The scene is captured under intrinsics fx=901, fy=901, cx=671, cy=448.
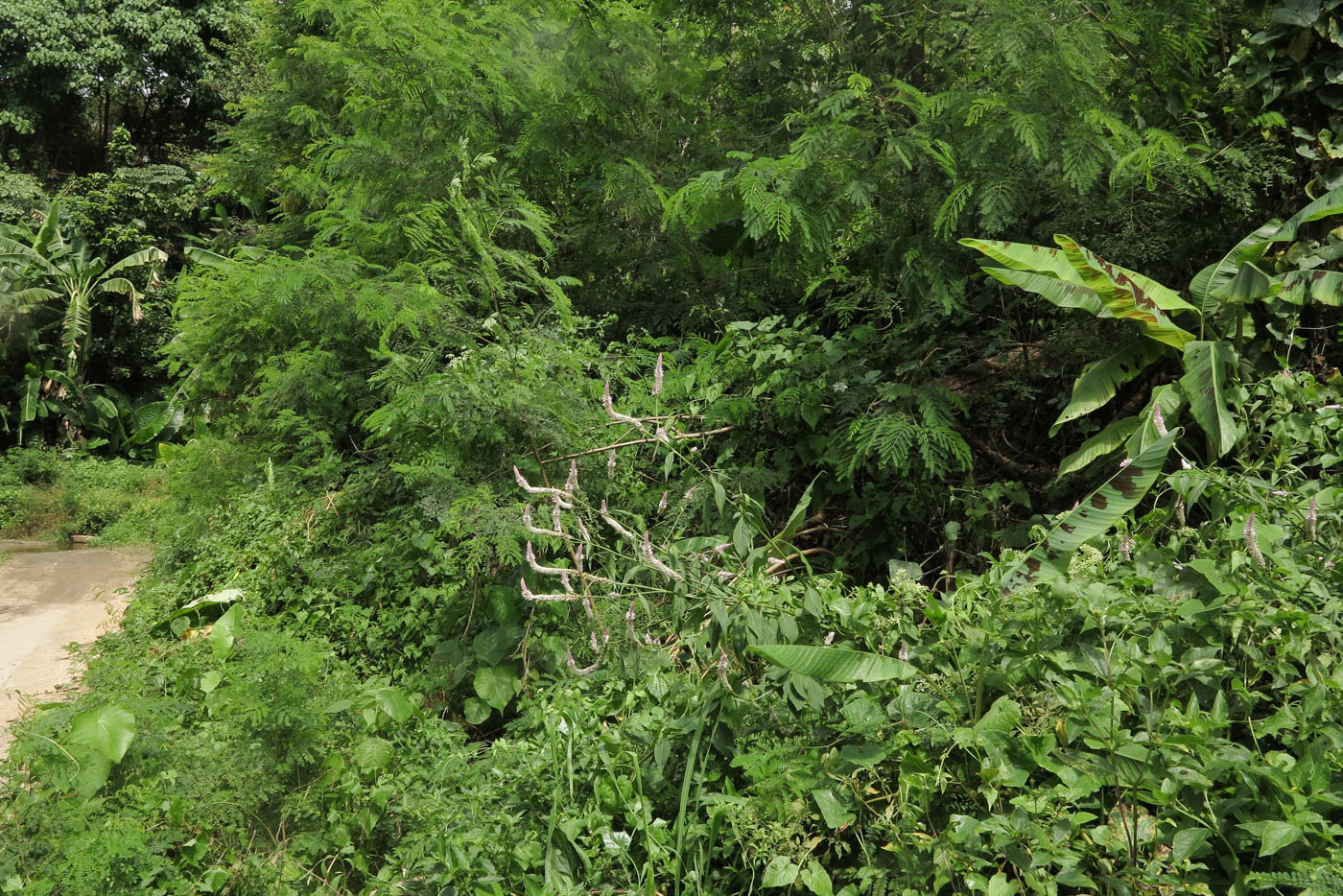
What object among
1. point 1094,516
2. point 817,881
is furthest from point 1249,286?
point 817,881

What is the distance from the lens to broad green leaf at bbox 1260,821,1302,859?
1.59 m

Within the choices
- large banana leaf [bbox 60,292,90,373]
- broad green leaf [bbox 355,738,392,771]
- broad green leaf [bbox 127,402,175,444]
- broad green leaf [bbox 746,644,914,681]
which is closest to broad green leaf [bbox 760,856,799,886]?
broad green leaf [bbox 746,644,914,681]

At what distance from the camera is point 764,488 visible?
385 centimetres

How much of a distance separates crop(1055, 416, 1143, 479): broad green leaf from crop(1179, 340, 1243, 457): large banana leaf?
0.20 m

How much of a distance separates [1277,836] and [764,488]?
240cm

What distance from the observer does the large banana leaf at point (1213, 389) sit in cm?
280

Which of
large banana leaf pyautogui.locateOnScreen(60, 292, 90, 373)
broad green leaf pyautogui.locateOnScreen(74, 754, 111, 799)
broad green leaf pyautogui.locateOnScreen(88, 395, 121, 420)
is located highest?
broad green leaf pyautogui.locateOnScreen(74, 754, 111, 799)

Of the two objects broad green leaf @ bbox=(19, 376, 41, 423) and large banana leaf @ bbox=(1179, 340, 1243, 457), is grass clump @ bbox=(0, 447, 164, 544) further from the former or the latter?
large banana leaf @ bbox=(1179, 340, 1243, 457)

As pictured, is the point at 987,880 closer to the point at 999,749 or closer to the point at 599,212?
the point at 999,749

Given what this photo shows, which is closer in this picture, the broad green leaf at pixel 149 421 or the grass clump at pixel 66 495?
the grass clump at pixel 66 495

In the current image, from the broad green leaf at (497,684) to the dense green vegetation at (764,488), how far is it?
19 mm

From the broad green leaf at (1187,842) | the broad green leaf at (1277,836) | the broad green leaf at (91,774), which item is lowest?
the broad green leaf at (91,774)

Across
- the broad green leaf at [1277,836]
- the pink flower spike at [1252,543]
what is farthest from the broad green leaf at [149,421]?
the broad green leaf at [1277,836]

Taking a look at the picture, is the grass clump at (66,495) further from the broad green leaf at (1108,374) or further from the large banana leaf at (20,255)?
the broad green leaf at (1108,374)
